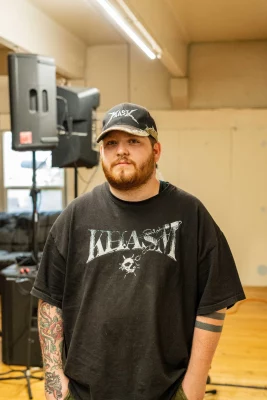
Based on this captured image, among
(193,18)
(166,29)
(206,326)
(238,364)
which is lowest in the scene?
(238,364)

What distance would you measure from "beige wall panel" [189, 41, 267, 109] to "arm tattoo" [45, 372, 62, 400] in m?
4.81

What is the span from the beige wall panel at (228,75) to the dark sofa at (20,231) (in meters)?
2.33

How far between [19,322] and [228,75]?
3841 mm

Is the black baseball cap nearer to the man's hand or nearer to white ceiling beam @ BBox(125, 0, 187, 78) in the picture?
the man's hand

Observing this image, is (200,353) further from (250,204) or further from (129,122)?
(250,204)

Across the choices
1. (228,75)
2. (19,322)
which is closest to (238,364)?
(19,322)

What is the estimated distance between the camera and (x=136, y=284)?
143 centimetres

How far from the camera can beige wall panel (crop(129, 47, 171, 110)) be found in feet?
19.6

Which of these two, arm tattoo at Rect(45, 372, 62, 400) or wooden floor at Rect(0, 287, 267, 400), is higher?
arm tattoo at Rect(45, 372, 62, 400)

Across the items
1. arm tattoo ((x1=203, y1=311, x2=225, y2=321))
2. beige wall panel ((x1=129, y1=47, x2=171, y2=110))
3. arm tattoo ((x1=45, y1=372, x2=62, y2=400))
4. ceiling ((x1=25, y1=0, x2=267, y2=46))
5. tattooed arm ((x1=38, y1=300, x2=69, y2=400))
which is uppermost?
ceiling ((x1=25, y1=0, x2=267, y2=46))

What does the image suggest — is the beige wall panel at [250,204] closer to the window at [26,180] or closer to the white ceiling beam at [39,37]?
the white ceiling beam at [39,37]

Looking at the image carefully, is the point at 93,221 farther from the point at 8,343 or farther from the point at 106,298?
the point at 8,343

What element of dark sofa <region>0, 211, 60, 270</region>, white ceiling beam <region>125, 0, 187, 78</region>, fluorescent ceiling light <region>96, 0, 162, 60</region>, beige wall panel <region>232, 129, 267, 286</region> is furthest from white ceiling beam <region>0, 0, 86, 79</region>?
beige wall panel <region>232, 129, 267, 286</region>

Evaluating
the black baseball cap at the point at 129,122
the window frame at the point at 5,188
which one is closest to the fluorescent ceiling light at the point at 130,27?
the black baseball cap at the point at 129,122
